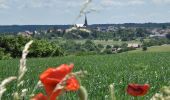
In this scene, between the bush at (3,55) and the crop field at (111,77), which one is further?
the bush at (3,55)

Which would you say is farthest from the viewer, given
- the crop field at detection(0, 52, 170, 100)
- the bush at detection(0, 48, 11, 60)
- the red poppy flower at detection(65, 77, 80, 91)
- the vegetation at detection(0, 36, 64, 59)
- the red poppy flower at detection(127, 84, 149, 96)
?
the vegetation at detection(0, 36, 64, 59)

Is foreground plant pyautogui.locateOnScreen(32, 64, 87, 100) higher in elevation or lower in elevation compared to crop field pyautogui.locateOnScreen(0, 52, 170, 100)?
higher

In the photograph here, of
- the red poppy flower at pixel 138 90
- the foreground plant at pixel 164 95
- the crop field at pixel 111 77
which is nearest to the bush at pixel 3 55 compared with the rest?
the crop field at pixel 111 77

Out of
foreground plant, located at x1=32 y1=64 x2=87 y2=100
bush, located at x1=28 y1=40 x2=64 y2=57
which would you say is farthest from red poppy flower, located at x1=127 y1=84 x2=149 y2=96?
bush, located at x1=28 y1=40 x2=64 y2=57

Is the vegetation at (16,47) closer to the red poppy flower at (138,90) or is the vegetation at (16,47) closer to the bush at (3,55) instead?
the bush at (3,55)

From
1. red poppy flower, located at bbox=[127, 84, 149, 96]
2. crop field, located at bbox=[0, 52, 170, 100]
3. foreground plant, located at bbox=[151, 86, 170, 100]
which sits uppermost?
foreground plant, located at bbox=[151, 86, 170, 100]

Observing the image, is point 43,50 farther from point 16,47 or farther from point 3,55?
point 3,55

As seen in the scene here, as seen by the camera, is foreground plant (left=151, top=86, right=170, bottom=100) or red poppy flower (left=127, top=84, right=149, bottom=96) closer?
foreground plant (left=151, top=86, right=170, bottom=100)

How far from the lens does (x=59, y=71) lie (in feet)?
3.92

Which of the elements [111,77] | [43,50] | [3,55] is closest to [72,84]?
[111,77]

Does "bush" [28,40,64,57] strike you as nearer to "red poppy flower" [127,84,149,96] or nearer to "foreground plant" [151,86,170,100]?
"red poppy flower" [127,84,149,96]

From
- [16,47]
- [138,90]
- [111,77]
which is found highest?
[138,90]

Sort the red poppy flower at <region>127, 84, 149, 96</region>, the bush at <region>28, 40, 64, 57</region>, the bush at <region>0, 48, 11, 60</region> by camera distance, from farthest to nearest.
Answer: the bush at <region>28, 40, 64, 57</region> → the bush at <region>0, 48, 11, 60</region> → the red poppy flower at <region>127, 84, 149, 96</region>

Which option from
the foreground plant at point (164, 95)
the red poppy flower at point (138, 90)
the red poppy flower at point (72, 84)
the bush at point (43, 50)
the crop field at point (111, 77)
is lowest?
A: the bush at point (43, 50)
